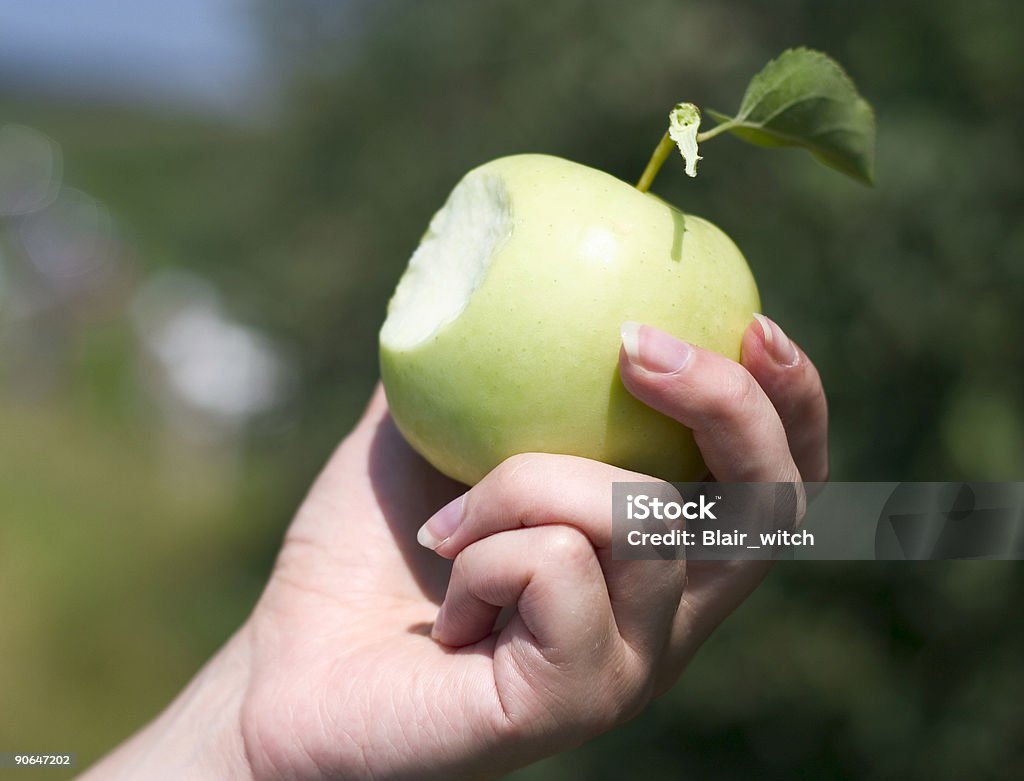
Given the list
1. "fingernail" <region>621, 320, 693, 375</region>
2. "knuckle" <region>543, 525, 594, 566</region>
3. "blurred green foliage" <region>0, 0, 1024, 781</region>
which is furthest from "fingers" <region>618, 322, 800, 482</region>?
"blurred green foliage" <region>0, 0, 1024, 781</region>

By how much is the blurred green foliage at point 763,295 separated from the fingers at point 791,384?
55 centimetres

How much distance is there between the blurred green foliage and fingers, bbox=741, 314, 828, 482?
0.55m

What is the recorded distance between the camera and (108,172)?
11.3 metres

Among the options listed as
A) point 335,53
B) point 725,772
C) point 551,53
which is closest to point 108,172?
point 335,53

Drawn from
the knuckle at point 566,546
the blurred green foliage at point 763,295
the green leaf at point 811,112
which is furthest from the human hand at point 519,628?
the blurred green foliage at point 763,295

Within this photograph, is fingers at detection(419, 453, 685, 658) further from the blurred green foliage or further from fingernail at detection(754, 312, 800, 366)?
the blurred green foliage

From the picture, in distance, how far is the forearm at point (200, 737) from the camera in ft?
3.21

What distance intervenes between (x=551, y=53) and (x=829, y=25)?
708 millimetres

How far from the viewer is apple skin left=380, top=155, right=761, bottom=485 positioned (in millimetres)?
817

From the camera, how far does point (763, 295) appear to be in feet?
5.63

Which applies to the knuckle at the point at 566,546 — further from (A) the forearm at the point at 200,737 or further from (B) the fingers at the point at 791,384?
(A) the forearm at the point at 200,737

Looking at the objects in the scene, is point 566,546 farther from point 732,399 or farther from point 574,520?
point 732,399

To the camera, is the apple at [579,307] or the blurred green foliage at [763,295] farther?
the blurred green foliage at [763,295]

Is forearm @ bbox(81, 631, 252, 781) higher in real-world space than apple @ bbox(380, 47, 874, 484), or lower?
lower
